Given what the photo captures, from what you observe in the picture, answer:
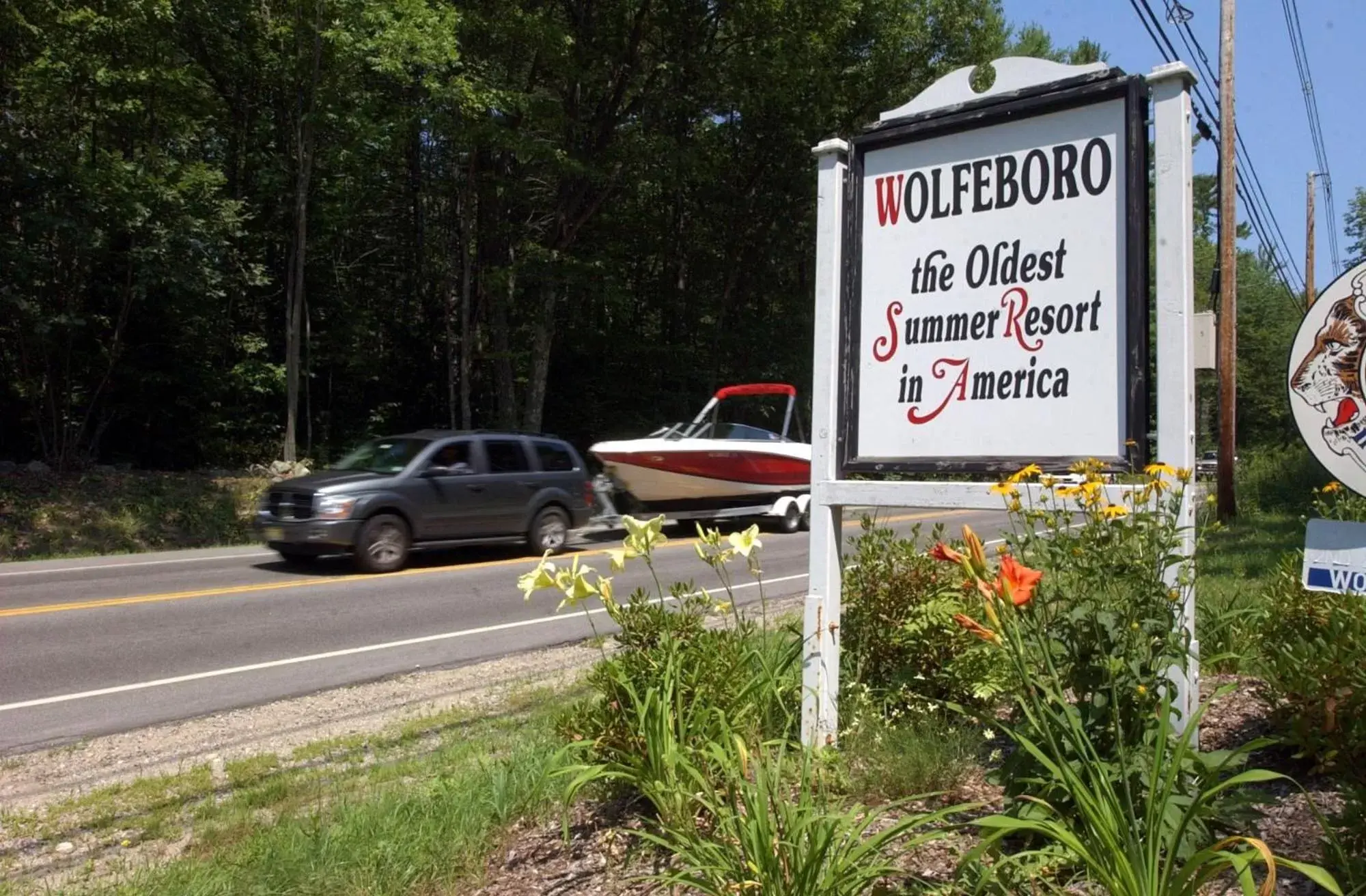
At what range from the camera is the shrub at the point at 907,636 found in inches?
160

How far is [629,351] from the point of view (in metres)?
32.6

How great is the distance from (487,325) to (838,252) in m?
24.0

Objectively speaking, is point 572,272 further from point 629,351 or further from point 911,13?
point 911,13

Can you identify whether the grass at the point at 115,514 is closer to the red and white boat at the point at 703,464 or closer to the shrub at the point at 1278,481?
the red and white boat at the point at 703,464

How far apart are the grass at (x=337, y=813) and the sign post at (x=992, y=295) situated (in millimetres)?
1267

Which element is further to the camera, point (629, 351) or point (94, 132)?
point (629, 351)

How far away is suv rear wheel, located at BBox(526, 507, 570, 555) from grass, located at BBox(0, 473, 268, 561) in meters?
6.28

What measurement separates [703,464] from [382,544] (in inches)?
247

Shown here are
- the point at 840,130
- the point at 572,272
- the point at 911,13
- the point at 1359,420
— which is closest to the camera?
the point at 1359,420

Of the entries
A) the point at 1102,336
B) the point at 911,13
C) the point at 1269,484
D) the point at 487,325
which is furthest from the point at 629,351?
the point at 1102,336

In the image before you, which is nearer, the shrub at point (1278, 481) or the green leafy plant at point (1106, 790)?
the green leafy plant at point (1106, 790)

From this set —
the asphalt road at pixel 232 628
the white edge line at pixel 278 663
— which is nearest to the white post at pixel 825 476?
the white edge line at pixel 278 663

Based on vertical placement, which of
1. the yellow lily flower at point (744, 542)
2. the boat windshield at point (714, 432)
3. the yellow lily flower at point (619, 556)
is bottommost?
the yellow lily flower at point (619, 556)

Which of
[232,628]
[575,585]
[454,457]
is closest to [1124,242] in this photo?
[575,585]
